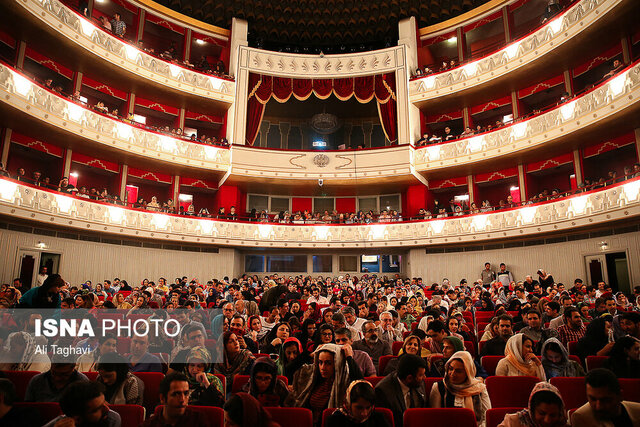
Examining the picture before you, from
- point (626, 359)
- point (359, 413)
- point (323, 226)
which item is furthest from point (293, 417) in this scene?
point (323, 226)

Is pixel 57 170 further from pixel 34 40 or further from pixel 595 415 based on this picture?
pixel 595 415

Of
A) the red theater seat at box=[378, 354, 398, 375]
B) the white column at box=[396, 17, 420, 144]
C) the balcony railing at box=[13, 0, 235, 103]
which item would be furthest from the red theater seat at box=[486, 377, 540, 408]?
the white column at box=[396, 17, 420, 144]

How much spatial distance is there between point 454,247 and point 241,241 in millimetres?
8442

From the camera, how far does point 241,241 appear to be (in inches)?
671

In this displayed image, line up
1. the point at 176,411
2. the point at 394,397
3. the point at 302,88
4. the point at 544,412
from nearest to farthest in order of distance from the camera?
1. the point at 544,412
2. the point at 176,411
3. the point at 394,397
4. the point at 302,88

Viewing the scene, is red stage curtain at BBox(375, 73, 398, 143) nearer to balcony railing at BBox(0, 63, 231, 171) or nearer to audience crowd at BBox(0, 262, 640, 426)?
balcony railing at BBox(0, 63, 231, 171)

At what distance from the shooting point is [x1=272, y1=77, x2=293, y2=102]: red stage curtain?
60.5 feet

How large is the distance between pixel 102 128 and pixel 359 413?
47.8ft

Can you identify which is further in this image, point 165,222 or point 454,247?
point 454,247

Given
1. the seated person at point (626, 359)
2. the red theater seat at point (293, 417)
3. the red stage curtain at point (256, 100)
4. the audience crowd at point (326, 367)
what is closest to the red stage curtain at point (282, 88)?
the red stage curtain at point (256, 100)

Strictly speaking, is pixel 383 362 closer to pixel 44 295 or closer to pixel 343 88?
pixel 44 295

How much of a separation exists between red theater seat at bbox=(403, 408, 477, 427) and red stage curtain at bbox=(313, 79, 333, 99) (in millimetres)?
17071

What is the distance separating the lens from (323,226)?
1783 centimetres

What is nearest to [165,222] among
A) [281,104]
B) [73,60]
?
[73,60]
